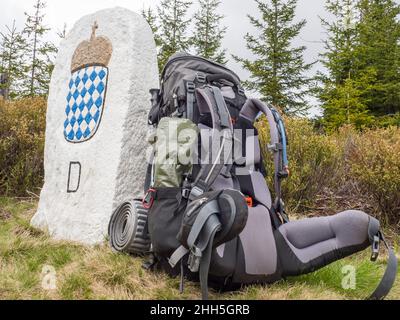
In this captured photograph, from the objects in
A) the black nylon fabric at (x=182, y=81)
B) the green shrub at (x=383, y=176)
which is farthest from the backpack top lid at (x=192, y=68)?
the green shrub at (x=383, y=176)

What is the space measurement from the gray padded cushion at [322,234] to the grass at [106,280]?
0.78 feet

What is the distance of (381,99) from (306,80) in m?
3.12

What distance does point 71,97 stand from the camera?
4.00 m

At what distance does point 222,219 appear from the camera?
2.08 m

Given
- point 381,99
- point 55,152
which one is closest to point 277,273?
point 55,152

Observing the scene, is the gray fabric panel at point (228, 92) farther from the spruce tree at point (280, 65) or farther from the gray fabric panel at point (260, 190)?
the spruce tree at point (280, 65)

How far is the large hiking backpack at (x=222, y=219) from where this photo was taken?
2115 mm

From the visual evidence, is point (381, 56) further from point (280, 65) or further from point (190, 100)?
point (190, 100)

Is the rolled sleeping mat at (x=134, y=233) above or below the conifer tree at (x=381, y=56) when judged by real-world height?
below

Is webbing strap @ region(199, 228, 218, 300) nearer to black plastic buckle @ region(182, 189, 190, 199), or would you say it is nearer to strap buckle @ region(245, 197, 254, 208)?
black plastic buckle @ region(182, 189, 190, 199)

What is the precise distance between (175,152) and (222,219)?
0.60 meters

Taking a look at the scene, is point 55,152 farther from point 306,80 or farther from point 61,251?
point 306,80

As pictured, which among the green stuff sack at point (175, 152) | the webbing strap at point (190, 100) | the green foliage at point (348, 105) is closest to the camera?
the green stuff sack at point (175, 152)

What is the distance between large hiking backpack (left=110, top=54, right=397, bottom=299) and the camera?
2115 millimetres
